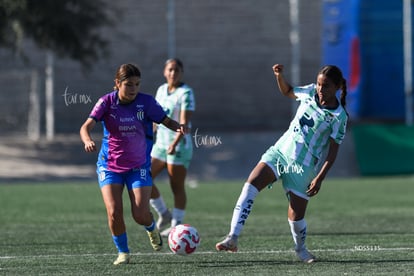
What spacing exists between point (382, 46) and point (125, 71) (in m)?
22.1

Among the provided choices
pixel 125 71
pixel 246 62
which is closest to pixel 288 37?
pixel 246 62

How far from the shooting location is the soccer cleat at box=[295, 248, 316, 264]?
29.5 feet

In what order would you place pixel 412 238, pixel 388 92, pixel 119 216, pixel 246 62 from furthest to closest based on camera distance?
pixel 246 62 → pixel 388 92 → pixel 412 238 → pixel 119 216

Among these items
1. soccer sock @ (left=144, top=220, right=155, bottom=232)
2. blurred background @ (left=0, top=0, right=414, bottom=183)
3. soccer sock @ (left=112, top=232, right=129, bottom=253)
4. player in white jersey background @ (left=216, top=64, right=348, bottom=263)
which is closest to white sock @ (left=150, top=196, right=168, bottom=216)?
soccer sock @ (left=144, top=220, right=155, bottom=232)

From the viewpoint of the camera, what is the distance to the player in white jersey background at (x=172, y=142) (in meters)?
11.8

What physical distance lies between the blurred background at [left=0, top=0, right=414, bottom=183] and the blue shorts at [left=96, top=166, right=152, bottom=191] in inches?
628

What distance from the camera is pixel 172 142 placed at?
11.9 metres

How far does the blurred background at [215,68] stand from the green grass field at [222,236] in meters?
6.26

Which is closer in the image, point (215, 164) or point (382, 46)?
point (215, 164)

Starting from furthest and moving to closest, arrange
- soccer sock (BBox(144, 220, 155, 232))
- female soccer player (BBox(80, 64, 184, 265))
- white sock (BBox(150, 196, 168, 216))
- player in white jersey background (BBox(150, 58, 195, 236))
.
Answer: white sock (BBox(150, 196, 168, 216)), player in white jersey background (BBox(150, 58, 195, 236)), soccer sock (BBox(144, 220, 155, 232)), female soccer player (BBox(80, 64, 184, 265))

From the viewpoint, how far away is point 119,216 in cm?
897

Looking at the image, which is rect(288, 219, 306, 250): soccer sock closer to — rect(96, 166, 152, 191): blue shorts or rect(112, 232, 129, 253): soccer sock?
rect(96, 166, 152, 191): blue shorts

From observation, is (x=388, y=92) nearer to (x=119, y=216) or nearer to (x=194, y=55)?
(x=194, y=55)

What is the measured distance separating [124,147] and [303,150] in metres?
1.73
